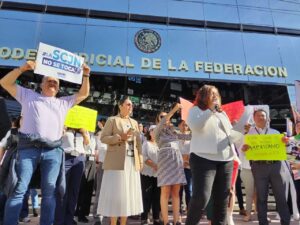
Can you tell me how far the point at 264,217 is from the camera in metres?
3.87

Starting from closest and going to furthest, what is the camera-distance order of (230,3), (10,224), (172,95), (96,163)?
(10,224)
(96,163)
(172,95)
(230,3)

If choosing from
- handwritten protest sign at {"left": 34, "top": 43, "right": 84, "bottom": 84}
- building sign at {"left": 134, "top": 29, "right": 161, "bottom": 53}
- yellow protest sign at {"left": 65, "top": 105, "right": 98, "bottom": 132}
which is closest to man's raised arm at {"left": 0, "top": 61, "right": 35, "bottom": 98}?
handwritten protest sign at {"left": 34, "top": 43, "right": 84, "bottom": 84}

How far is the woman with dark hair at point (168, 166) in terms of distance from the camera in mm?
4383

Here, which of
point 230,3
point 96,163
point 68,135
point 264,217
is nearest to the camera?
point 264,217

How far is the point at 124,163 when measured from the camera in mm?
3705

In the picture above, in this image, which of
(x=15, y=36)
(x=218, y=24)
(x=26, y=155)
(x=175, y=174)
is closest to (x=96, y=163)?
(x=175, y=174)

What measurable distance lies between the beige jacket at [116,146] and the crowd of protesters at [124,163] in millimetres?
12

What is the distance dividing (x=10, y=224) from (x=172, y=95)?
40.8 feet

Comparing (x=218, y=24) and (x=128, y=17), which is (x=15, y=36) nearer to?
(x=128, y=17)

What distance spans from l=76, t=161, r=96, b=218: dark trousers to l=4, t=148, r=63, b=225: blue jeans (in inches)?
82.7

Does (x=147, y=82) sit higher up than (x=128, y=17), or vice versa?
(x=128, y=17)

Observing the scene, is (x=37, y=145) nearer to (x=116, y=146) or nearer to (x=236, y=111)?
(x=116, y=146)

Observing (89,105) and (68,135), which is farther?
(89,105)

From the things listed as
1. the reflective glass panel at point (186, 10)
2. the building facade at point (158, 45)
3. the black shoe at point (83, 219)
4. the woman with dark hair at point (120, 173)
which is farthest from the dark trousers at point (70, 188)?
the reflective glass panel at point (186, 10)
